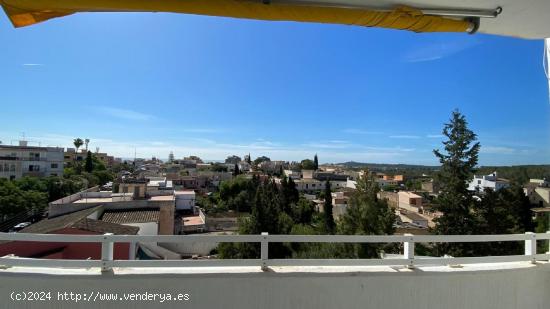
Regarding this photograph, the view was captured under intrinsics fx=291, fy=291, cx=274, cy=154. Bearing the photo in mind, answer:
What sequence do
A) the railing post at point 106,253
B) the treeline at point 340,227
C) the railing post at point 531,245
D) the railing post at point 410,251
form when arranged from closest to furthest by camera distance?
the railing post at point 106,253
the railing post at point 410,251
the railing post at point 531,245
the treeline at point 340,227

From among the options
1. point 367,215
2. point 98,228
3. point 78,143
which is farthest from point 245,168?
point 367,215

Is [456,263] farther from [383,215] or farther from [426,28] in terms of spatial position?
[383,215]

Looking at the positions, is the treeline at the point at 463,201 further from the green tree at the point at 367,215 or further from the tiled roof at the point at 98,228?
the tiled roof at the point at 98,228

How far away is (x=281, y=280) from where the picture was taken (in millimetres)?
2049

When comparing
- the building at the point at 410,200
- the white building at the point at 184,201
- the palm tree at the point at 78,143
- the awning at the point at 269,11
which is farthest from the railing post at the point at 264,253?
the palm tree at the point at 78,143

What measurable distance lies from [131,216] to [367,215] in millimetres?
12492

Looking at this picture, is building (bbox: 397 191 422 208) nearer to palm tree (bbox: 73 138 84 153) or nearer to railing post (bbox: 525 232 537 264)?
railing post (bbox: 525 232 537 264)

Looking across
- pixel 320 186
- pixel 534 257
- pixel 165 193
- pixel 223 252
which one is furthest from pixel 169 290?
pixel 320 186

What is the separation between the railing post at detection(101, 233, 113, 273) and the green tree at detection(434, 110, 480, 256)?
1067 centimetres

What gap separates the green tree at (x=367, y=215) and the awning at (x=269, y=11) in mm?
8746

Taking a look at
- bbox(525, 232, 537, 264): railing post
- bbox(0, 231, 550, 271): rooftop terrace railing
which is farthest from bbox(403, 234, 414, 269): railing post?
bbox(525, 232, 537, 264): railing post

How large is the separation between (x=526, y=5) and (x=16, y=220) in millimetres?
27984

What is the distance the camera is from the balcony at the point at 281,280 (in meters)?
1.93

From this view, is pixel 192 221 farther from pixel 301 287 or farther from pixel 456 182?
pixel 301 287
